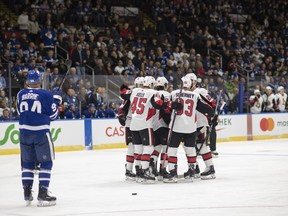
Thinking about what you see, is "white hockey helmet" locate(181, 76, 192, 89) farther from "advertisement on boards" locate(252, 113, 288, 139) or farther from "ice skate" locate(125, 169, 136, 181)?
"advertisement on boards" locate(252, 113, 288, 139)

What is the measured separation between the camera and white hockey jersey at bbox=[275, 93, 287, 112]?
22797mm

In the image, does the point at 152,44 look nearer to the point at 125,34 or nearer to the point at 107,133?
the point at 125,34

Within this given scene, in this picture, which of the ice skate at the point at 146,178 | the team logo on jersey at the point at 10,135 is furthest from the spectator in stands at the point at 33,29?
the ice skate at the point at 146,178

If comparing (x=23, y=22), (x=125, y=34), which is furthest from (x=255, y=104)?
(x=23, y=22)

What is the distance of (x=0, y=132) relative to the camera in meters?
16.9

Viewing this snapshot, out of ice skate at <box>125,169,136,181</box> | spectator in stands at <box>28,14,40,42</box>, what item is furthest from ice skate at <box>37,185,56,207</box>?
spectator in stands at <box>28,14,40,42</box>

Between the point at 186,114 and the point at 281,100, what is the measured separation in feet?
40.2

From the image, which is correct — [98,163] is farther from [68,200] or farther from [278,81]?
[278,81]

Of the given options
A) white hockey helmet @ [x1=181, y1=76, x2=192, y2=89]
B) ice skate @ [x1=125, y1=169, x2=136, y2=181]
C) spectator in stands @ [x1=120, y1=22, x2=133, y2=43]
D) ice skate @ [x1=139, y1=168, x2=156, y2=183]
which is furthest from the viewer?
spectator in stands @ [x1=120, y1=22, x2=133, y2=43]

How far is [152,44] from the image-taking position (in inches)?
983

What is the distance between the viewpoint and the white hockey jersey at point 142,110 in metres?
11.2

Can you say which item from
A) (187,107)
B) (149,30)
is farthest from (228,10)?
(187,107)

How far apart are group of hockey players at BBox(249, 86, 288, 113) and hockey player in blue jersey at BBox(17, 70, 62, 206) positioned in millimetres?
13972

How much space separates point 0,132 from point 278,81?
979 cm
